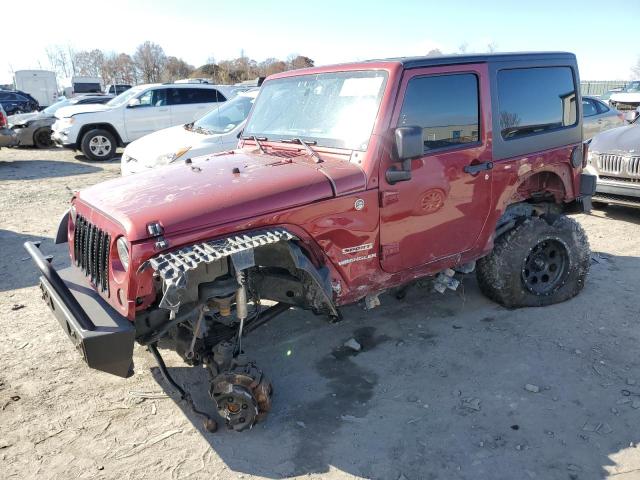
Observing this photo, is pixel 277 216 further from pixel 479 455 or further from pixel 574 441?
pixel 574 441

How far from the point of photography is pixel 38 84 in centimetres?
3200

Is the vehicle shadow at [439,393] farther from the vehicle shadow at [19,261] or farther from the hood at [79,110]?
the hood at [79,110]

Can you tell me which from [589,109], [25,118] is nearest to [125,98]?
[25,118]

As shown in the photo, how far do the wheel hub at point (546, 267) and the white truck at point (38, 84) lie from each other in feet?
110

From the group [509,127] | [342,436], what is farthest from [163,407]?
[509,127]

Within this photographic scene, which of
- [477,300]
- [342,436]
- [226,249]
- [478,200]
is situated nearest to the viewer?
[226,249]

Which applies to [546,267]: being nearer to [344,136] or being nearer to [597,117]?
[344,136]

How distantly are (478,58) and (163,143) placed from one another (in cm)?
541

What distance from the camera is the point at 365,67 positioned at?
366 cm

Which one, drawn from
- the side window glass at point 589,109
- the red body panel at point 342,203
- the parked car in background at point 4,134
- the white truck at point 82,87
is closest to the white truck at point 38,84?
the white truck at point 82,87

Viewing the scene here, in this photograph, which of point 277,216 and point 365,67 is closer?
point 277,216

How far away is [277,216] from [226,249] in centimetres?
45

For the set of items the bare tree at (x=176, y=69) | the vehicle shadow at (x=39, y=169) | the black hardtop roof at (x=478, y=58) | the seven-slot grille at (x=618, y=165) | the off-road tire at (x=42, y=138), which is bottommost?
the vehicle shadow at (x=39, y=169)

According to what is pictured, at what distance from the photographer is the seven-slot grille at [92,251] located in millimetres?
3018
